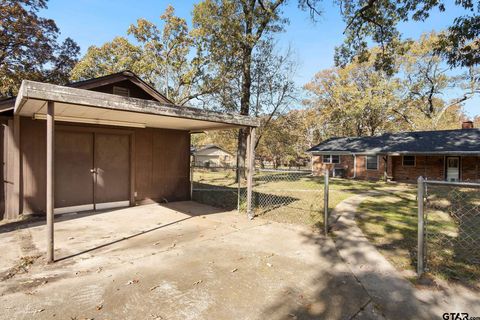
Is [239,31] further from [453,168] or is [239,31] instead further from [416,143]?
[453,168]

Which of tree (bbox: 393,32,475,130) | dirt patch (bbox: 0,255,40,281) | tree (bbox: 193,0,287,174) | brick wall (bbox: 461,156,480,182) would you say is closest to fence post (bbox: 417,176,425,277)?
dirt patch (bbox: 0,255,40,281)

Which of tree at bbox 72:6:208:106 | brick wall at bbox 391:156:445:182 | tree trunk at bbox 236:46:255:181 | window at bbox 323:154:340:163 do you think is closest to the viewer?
tree trunk at bbox 236:46:255:181

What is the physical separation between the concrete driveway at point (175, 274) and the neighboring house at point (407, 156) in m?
15.6

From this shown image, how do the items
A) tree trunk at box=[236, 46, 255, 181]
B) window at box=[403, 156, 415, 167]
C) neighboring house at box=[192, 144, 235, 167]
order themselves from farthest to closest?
neighboring house at box=[192, 144, 235, 167] → window at box=[403, 156, 415, 167] → tree trunk at box=[236, 46, 255, 181]

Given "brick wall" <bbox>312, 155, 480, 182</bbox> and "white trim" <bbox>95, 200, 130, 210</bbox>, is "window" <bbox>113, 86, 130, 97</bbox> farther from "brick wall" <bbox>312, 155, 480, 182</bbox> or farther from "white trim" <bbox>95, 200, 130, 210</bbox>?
"brick wall" <bbox>312, 155, 480, 182</bbox>

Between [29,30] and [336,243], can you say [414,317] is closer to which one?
[336,243]

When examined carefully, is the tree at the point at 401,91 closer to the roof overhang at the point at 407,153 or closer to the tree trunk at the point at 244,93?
the roof overhang at the point at 407,153

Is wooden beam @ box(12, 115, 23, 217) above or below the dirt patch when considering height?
above

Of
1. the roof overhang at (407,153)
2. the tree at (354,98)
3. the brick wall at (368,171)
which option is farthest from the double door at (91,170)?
the tree at (354,98)

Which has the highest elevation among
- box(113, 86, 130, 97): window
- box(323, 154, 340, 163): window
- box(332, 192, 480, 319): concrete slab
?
box(113, 86, 130, 97): window

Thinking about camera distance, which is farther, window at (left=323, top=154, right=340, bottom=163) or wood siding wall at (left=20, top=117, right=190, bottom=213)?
window at (left=323, top=154, right=340, bottom=163)

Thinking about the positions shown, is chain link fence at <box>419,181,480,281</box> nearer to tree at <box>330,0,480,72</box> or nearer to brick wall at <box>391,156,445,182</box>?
tree at <box>330,0,480,72</box>

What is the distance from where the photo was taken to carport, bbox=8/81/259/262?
5.53 metres

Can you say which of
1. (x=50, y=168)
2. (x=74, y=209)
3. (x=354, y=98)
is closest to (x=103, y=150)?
(x=74, y=209)
